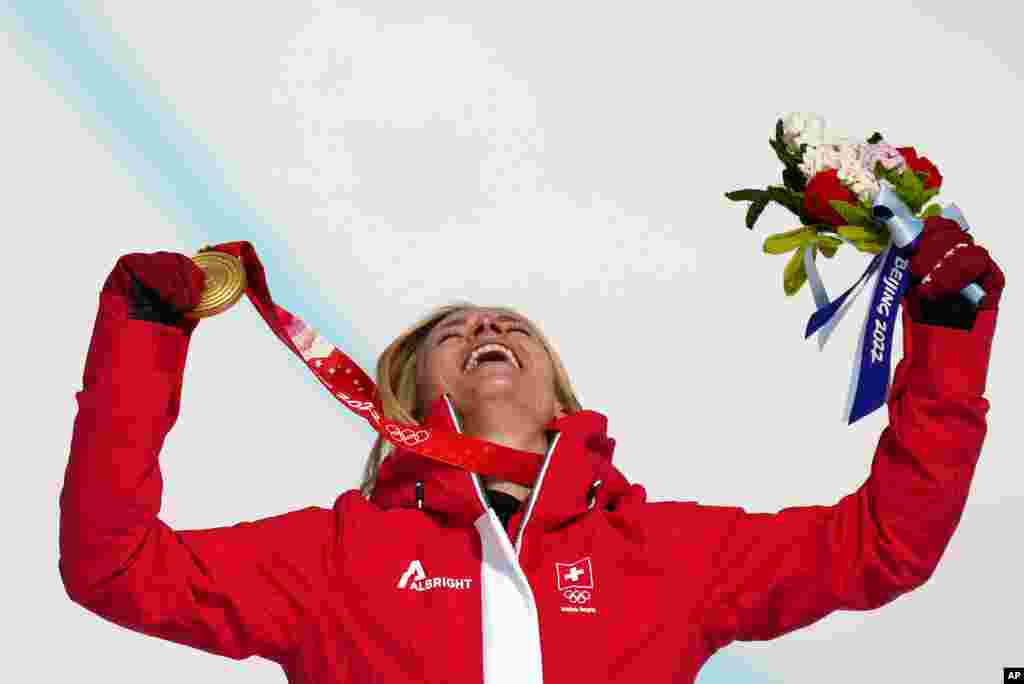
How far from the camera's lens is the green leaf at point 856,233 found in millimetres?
2727

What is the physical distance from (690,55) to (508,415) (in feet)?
6.04

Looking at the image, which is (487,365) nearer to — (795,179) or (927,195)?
(795,179)

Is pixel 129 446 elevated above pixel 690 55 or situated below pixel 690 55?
below

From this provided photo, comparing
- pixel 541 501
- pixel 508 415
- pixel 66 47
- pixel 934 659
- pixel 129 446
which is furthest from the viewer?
pixel 66 47

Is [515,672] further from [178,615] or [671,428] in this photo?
[671,428]

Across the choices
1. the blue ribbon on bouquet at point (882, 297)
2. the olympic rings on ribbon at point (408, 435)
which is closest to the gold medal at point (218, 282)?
the olympic rings on ribbon at point (408, 435)

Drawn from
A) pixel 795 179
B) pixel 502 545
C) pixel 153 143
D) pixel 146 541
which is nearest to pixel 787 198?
pixel 795 179

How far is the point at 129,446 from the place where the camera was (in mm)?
2631

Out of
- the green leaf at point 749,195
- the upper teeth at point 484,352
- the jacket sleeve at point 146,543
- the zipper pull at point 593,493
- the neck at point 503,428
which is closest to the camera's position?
the jacket sleeve at point 146,543

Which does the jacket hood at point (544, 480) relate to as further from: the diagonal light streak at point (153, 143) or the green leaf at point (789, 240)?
the diagonal light streak at point (153, 143)

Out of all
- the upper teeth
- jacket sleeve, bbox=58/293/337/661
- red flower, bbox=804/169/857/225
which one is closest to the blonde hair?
the upper teeth

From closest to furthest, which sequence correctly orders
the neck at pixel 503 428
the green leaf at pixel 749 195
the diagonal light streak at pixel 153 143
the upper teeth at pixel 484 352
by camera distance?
1. the green leaf at pixel 749 195
2. the neck at pixel 503 428
3. the upper teeth at pixel 484 352
4. the diagonal light streak at pixel 153 143

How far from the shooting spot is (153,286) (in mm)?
2678

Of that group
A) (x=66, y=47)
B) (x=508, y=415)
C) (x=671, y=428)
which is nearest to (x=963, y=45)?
(x=671, y=428)
